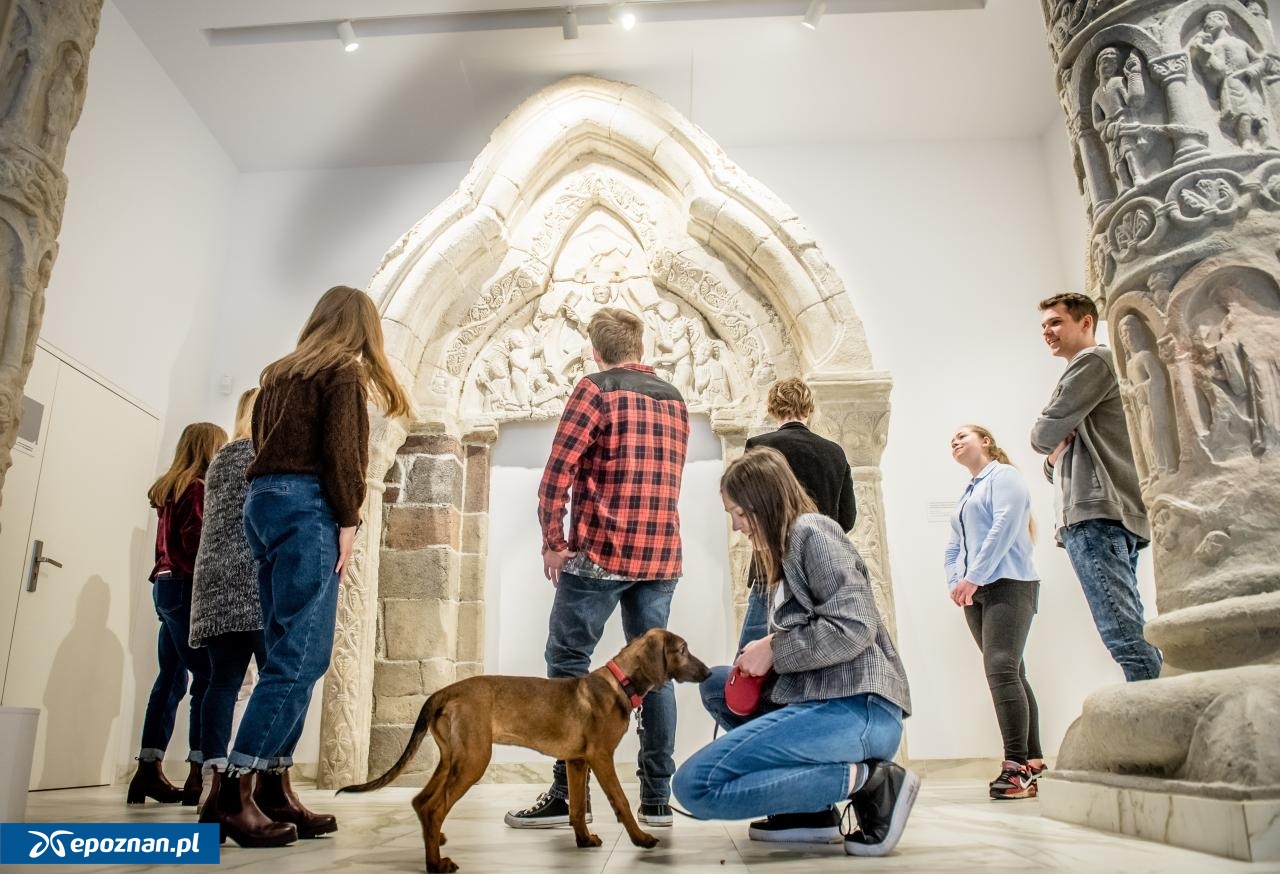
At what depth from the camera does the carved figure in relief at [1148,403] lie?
6.41ft

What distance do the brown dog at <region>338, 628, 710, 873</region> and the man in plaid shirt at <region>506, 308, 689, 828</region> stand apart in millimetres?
406

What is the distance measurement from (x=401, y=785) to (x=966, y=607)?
276 cm

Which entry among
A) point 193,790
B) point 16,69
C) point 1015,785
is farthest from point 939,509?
point 16,69

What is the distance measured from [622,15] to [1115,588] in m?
3.84

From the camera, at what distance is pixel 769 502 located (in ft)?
6.40

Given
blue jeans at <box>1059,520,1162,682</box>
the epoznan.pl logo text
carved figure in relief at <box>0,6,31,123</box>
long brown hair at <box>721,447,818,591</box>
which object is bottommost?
the epoznan.pl logo text

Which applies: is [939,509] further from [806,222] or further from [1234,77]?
[1234,77]

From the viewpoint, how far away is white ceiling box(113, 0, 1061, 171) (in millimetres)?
4703

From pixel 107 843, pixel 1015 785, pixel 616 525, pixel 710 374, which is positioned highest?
pixel 710 374

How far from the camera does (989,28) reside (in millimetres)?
4750

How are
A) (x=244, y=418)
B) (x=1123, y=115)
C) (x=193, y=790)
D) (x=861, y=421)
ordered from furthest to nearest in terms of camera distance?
1. (x=861, y=421)
2. (x=193, y=790)
3. (x=244, y=418)
4. (x=1123, y=115)

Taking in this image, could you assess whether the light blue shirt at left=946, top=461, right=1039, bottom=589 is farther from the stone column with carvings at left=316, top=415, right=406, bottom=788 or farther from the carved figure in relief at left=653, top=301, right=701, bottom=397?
the stone column with carvings at left=316, top=415, right=406, bottom=788

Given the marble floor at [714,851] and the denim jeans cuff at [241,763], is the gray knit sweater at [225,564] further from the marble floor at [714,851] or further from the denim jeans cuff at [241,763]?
the marble floor at [714,851]

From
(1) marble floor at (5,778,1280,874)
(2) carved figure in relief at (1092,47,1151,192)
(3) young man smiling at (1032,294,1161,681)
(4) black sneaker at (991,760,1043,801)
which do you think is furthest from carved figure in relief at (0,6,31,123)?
(4) black sneaker at (991,760,1043,801)
